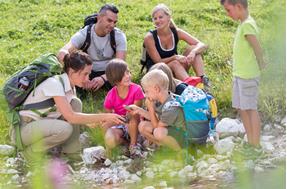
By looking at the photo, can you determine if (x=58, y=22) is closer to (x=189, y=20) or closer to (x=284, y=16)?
(x=189, y=20)

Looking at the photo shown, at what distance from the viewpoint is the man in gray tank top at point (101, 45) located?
7435 millimetres

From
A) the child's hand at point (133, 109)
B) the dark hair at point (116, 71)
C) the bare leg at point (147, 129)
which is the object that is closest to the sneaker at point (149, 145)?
the bare leg at point (147, 129)

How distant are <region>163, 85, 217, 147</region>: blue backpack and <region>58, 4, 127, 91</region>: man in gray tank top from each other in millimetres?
1771

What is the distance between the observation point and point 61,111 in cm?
586

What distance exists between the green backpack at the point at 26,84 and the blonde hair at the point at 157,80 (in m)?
0.90

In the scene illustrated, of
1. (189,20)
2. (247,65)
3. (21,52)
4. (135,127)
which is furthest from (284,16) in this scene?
(189,20)

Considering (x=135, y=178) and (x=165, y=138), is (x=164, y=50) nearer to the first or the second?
(x=165, y=138)

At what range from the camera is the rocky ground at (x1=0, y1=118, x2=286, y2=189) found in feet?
17.1

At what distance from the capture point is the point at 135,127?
20.0ft

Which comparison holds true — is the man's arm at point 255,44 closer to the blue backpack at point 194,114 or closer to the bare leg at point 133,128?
the blue backpack at point 194,114

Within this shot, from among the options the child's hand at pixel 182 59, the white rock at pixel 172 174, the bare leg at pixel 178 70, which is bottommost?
the white rock at pixel 172 174

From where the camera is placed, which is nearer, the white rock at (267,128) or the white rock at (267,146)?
the white rock at (267,146)

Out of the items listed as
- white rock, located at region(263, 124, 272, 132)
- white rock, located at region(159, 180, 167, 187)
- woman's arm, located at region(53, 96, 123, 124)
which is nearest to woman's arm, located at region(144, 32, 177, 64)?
white rock, located at region(263, 124, 272, 132)

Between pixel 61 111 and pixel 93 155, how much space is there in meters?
0.62
